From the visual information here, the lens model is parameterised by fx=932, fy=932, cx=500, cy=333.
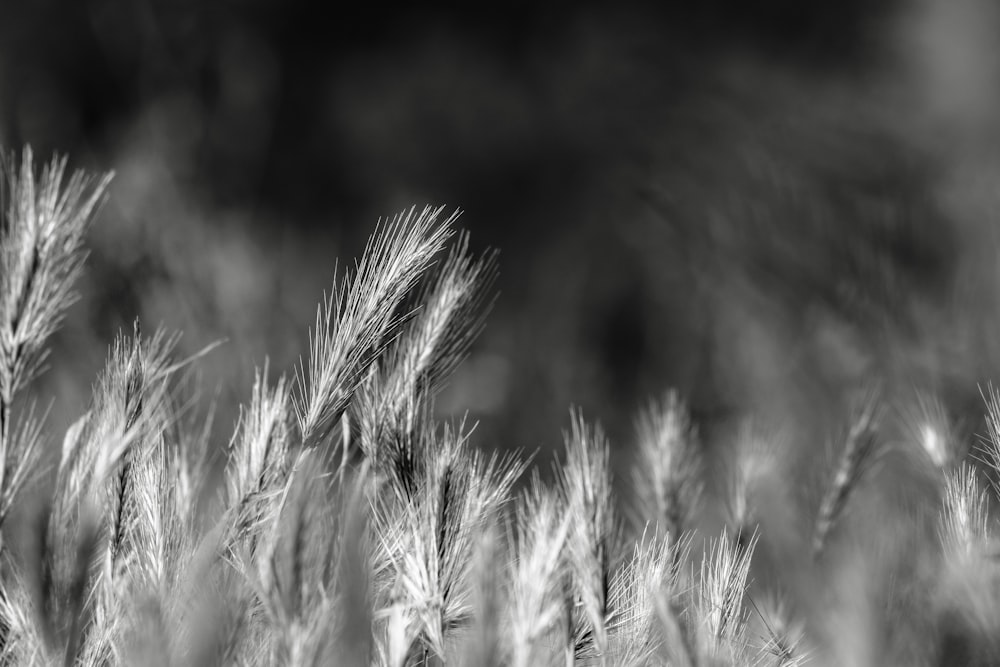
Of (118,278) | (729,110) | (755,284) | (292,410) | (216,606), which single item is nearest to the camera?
(216,606)

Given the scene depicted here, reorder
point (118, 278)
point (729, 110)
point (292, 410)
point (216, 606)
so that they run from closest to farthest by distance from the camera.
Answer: point (216, 606)
point (292, 410)
point (118, 278)
point (729, 110)

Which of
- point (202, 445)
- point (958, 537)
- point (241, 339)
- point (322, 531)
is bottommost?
point (241, 339)

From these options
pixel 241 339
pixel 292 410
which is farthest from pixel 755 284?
pixel 292 410

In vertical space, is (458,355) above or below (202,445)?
above

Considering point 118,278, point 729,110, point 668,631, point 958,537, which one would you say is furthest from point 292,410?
point 729,110

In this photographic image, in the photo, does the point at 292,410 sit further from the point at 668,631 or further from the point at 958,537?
the point at 958,537

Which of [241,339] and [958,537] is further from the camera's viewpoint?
[241,339]

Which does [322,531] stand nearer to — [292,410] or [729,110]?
[292,410]
